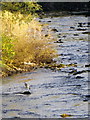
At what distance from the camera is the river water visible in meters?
14.2

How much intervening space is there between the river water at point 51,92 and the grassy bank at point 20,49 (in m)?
0.67

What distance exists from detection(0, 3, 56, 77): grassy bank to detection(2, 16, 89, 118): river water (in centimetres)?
67

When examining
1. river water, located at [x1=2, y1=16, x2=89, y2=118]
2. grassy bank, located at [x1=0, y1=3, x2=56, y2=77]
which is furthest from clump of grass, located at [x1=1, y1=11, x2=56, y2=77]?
river water, located at [x1=2, y1=16, x2=89, y2=118]

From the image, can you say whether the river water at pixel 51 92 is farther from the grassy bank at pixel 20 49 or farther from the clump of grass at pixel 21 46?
the clump of grass at pixel 21 46

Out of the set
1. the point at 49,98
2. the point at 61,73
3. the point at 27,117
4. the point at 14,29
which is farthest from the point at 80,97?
the point at 14,29

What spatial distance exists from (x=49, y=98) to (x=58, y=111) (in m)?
1.75

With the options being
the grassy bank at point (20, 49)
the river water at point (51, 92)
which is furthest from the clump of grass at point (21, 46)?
the river water at point (51, 92)

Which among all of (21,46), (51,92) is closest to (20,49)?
(21,46)

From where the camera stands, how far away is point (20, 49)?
71.0 feet

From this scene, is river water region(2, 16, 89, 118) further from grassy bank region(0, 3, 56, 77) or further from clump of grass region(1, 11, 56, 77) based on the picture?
clump of grass region(1, 11, 56, 77)

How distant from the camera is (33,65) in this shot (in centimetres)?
2147

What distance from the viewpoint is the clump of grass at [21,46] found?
2045 centimetres

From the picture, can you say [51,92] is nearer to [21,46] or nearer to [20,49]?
[20,49]

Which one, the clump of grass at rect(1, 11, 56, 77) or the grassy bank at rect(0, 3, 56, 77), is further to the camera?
the clump of grass at rect(1, 11, 56, 77)
